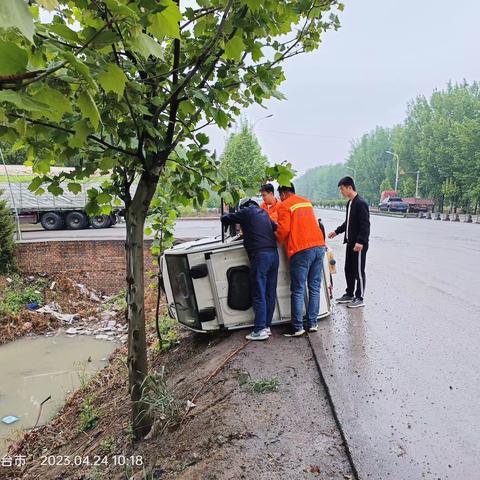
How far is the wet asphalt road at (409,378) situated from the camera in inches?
102

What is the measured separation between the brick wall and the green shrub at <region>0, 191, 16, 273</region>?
49 centimetres

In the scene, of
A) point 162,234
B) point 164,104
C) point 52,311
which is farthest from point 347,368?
point 52,311

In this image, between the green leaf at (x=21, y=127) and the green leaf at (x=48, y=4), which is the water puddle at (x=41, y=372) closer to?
the green leaf at (x=21, y=127)

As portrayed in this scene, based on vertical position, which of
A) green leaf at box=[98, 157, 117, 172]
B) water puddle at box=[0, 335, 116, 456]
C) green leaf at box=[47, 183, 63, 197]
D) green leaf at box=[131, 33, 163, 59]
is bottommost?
→ water puddle at box=[0, 335, 116, 456]

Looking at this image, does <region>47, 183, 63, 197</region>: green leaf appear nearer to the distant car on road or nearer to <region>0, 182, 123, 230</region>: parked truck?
<region>0, 182, 123, 230</region>: parked truck

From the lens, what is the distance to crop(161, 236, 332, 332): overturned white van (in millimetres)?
4648

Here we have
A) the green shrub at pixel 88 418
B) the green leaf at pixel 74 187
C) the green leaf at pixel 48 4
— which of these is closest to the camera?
the green leaf at pixel 48 4

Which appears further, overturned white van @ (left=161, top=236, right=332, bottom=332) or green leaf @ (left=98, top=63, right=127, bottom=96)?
overturned white van @ (left=161, top=236, right=332, bottom=332)

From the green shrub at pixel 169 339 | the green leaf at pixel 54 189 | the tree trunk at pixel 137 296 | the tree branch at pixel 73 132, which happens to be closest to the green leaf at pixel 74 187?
the green leaf at pixel 54 189

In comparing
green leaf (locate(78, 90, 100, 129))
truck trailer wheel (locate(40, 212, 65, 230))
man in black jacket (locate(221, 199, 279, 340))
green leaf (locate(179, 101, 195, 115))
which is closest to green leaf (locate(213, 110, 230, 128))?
green leaf (locate(179, 101, 195, 115))

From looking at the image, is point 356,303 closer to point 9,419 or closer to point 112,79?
point 112,79

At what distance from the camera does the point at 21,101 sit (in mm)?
881

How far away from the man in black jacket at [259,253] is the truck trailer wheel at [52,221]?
67.2 feet

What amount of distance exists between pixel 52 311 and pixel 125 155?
40.7 feet
